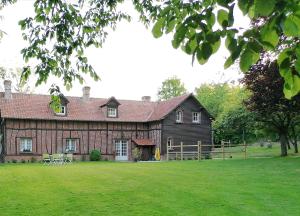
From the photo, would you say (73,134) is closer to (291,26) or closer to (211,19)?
(211,19)

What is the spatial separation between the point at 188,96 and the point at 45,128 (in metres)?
13.2

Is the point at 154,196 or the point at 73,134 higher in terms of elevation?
the point at 73,134

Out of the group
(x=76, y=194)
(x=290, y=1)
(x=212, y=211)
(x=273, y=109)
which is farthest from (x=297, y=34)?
(x=273, y=109)

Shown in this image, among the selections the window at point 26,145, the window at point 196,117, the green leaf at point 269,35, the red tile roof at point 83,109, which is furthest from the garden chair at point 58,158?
the green leaf at point 269,35

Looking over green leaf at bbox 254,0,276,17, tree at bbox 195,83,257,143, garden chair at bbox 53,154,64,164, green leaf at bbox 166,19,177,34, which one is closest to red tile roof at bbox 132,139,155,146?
tree at bbox 195,83,257,143

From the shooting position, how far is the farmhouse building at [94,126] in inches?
1344

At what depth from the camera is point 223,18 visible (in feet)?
7.44

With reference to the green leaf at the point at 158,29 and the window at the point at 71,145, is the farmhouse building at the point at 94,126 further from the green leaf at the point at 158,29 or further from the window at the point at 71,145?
the green leaf at the point at 158,29

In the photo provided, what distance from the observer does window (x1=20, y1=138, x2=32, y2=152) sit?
34.1 meters

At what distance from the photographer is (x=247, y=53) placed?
7.27 ft

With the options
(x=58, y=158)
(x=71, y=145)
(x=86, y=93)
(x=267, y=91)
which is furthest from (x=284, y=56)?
(x=86, y=93)

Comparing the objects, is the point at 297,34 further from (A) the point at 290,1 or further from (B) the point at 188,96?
(B) the point at 188,96

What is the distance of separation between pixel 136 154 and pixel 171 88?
39547 millimetres

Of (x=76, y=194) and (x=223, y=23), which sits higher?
(x=223, y=23)
